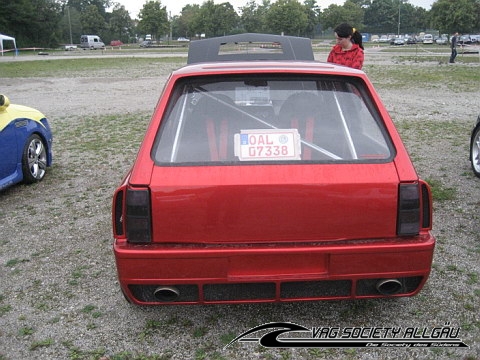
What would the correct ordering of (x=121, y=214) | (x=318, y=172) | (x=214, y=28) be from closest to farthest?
1. (x=318, y=172)
2. (x=121, y=214)
3. (x=214, y=28)

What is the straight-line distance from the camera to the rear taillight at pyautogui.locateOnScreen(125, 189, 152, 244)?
2512mm

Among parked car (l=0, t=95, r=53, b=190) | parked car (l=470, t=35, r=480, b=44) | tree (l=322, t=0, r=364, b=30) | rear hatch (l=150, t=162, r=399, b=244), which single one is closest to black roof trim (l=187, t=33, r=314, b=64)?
parked car (l=0, t=95, r=53, b=190)

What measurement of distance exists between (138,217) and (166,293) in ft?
1.47

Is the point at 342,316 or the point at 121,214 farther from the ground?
the point at 121,214

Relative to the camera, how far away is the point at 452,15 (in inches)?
2247

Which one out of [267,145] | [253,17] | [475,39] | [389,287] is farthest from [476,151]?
[253,17]

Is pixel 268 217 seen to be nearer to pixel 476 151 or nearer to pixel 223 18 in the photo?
pixel 476 151

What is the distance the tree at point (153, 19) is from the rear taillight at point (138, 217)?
85.7 m

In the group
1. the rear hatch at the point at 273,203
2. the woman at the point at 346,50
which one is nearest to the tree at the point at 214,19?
the woman at the point at 346,50

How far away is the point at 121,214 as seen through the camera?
2.68m

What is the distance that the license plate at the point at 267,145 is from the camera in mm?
2604

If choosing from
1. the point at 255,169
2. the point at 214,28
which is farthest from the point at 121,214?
the point at 214,28

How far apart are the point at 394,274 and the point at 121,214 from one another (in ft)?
4.88

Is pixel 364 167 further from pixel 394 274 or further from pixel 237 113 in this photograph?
pixel 237 113
